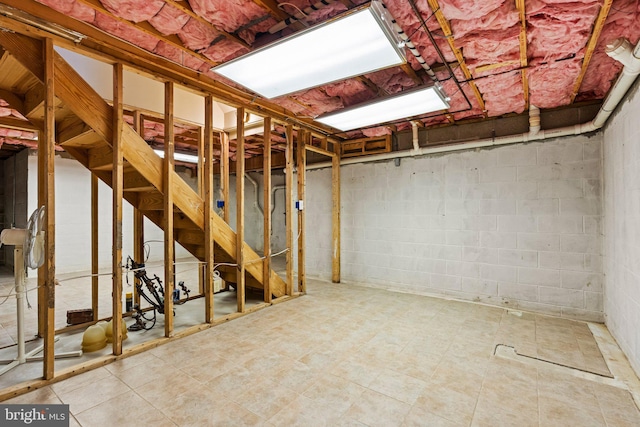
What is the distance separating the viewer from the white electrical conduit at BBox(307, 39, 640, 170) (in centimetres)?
207

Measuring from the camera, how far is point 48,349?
2.15 metres

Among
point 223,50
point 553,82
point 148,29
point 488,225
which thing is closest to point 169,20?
point 148,29

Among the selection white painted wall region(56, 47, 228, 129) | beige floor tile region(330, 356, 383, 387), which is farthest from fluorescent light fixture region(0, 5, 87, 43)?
beige floor tile region(330, 356, 383, 387)

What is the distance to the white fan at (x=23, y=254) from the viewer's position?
220 centimetres

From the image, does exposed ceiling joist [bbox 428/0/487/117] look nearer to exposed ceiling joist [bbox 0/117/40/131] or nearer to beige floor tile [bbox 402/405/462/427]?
beige floor tile [bbox 402/405/462/427]

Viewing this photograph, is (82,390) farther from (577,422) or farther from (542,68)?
(542,68)

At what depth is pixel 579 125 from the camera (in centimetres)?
345

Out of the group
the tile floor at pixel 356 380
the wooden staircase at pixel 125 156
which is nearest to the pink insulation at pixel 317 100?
the wooden staircase at pixel 125 156

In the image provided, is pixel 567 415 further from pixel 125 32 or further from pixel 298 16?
pixel 125 32

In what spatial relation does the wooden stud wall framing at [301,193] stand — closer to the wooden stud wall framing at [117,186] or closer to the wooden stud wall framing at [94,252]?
the wooden stud wall framing at [117,186]

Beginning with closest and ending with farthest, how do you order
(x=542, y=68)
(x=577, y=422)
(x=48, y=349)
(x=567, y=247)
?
(x=577, y=422), (x=48, y=349), (x=542, y=68), (x=567, y=247)

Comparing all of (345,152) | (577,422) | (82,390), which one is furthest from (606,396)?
(345,152)

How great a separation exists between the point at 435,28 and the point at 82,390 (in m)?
3.72

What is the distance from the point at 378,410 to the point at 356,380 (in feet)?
1.15
